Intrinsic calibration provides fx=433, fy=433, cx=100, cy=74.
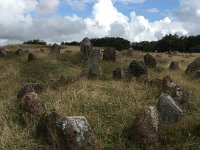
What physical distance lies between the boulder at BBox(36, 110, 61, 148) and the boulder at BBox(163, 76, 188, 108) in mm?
4577

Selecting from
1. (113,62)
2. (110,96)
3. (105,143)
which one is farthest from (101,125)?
(113,62)

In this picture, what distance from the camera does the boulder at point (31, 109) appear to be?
1066 cm

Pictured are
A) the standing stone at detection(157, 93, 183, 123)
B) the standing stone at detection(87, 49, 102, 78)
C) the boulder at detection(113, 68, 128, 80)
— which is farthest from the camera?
the standing stone at detection(87, 49, 102, 78)

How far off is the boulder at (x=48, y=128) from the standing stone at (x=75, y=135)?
172 mm

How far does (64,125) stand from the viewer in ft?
29.1

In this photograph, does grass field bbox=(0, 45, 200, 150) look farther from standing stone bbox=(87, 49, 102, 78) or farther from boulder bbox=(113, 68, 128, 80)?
standing stone bbox=(87, 49, 102, 78)

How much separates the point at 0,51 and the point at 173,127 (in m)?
25.0

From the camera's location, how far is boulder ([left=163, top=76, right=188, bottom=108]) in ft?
42.9

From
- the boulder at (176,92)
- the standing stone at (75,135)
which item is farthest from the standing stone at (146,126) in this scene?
the boulder at (176,92)

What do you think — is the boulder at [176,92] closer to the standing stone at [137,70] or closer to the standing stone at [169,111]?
the standing stone at [169,111]

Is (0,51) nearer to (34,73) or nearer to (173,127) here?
(34,73)

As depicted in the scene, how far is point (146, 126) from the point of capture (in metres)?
9.64

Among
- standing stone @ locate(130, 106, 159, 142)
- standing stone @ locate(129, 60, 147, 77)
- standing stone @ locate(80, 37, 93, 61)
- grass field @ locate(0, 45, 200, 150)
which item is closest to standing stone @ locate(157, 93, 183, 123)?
grass field @ locate(0, 45, 200, 150)

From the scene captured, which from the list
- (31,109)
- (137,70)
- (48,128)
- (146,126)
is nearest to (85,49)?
(137,70)
